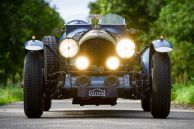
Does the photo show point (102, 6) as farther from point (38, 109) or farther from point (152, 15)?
point (38, 109)

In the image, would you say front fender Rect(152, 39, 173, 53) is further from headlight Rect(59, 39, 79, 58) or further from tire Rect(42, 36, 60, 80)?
tire Rect(42, 36, 60, 80)

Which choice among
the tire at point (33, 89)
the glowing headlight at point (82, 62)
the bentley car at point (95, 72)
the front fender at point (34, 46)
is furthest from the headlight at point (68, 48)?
the tire at point (33, 89)

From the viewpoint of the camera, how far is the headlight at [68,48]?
1497cm

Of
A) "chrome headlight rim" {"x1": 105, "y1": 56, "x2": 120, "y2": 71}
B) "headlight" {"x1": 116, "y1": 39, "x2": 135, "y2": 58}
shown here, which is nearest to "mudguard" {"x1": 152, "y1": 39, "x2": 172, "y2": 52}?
"headlight" {"x1": 116, "y1": 39, "x2": 135, "y2": 58}

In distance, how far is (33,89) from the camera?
1455 centimetres

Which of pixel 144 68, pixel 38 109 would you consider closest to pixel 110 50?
pixel 144 68

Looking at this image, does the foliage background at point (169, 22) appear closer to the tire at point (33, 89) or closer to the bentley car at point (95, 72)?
the bentley car at point (95, 72)

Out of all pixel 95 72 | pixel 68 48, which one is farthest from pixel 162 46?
pixel 68 48

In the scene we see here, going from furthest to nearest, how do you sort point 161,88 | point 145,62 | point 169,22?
point 169,22
point 145,62
point 161,88

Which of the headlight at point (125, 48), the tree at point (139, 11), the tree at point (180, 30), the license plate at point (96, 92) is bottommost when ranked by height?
the license plate at point (96, 92)

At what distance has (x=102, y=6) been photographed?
209ft

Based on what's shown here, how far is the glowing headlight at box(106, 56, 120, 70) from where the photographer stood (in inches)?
604

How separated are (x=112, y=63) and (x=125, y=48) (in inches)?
16.6

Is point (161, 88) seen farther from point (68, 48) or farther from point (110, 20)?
point (110, 20)
